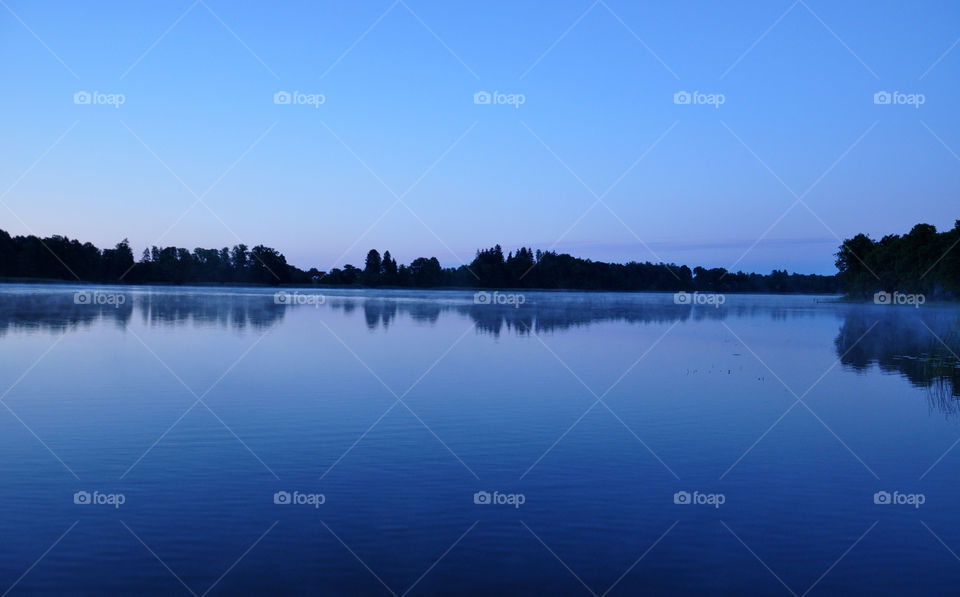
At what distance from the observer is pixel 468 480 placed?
14008mm

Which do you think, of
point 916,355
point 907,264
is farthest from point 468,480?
point 907,264

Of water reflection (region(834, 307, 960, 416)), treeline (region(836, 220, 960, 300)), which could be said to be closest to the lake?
water reflection (region(834, 307, 960, 416))

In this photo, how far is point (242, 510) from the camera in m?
12.0

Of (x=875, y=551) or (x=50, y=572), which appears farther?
(x=875, y=551)

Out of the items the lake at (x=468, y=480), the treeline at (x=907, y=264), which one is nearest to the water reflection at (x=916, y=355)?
the lake at (x=468, y=480)

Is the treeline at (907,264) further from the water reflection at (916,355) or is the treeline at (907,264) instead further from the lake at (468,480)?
the lake at (468,480)

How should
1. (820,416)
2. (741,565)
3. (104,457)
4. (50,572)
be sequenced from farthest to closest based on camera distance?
(820,416), (104,457), (741,565), (50,572)

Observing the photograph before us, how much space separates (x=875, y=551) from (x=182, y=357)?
2704cm

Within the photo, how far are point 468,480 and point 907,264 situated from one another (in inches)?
5254

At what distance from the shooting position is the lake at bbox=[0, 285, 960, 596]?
10.0 meters

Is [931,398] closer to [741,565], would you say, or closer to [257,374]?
[741,565]

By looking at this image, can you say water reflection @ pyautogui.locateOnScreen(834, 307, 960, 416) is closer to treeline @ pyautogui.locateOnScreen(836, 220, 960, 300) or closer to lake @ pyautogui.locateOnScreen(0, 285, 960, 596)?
lake @ pyautogui.locateOnScreen(0, 285, 960, 596)

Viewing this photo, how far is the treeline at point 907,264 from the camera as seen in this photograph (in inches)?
4139

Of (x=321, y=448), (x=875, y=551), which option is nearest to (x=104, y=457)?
(x=321, y=448)
